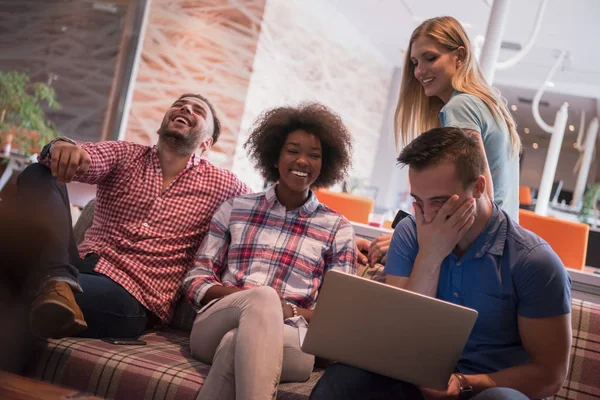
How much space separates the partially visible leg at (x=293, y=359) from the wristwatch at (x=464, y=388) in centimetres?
51

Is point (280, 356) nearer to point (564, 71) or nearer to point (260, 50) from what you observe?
point (260, 50)

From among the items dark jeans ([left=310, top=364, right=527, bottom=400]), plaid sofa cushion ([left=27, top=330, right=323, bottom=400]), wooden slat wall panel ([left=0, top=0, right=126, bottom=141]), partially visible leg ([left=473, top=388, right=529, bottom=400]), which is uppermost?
wooden slat wall panel ([left=0, top=0, right=126, bottom=141])

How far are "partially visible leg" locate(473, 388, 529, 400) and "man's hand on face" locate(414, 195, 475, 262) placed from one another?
14.1 inches

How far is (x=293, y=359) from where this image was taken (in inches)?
77.6

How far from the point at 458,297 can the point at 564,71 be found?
8.89m

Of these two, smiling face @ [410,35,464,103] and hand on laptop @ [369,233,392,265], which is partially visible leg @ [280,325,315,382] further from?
smiling face @ [410,35,464,103]

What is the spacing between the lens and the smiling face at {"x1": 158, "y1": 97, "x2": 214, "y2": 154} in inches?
102

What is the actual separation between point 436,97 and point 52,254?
134 centimetres

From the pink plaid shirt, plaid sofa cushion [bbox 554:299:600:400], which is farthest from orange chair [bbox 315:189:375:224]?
plaid sofa cushion [bbox 554:299:600:400]

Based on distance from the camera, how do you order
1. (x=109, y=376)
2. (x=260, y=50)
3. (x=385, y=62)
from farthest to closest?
(x=385, y=62)
(x=260, y=50)
(x=109, y=376)

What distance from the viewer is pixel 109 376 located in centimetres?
195

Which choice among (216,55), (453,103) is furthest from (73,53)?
(453,103)

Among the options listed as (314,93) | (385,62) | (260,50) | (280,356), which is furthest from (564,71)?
(280,356)

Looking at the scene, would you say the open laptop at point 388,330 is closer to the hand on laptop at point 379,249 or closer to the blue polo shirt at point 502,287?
the blue polo shirt at point 502,287
